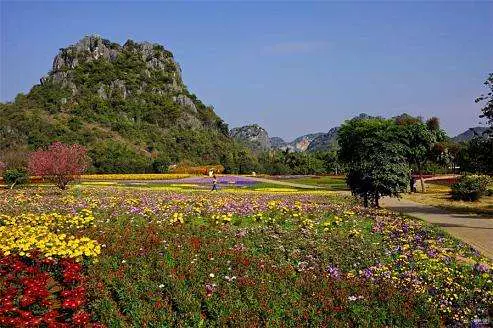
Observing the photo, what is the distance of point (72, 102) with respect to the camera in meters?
112

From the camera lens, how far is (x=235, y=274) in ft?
32.1

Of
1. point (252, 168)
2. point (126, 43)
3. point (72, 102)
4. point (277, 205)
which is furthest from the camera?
point (126, 43)

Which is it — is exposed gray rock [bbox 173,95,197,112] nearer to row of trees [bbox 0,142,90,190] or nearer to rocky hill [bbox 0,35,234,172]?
rocky hill [bbox 0,35,234,172]

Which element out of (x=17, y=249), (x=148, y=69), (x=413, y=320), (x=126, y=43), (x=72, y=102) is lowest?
(x=413, y=320)

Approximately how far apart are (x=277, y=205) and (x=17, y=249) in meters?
9.33

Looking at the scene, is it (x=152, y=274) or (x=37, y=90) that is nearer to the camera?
(x=152, y=274)

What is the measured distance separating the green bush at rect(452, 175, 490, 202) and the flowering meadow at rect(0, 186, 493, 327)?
73.0ft

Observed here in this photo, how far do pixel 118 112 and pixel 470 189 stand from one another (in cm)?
9465

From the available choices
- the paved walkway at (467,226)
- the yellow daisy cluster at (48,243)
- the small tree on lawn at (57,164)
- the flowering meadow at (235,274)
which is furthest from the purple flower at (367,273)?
the small tree on lawn at (57,164)

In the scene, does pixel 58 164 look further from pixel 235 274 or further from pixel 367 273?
pixel 367 273

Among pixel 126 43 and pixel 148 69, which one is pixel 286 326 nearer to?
pixel 148 69

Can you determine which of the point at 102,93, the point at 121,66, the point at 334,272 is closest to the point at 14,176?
the point at 334,272

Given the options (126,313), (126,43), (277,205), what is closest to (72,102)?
(126,43)

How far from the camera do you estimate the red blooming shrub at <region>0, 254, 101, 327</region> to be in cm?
773
